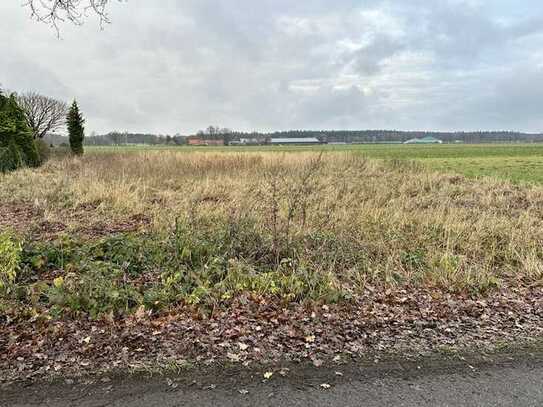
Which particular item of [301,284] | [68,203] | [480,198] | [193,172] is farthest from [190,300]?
[193,172]

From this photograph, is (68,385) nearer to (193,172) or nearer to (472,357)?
(472,357)

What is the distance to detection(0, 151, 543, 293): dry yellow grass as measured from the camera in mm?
→ 5172

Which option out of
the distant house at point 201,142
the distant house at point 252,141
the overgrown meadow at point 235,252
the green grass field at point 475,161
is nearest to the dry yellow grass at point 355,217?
the overgrown meadow at point 235,252

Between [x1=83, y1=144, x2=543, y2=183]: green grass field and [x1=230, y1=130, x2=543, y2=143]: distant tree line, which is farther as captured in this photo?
[x1=230, y1=130, x2=543, y2=143]: distant tree line

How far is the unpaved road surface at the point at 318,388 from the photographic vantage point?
253cm

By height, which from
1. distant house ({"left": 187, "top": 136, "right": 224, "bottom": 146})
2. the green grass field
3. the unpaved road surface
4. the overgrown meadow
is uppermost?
distant house ({"left": 187, "top": 136, "right": 224, "bottom": 146})

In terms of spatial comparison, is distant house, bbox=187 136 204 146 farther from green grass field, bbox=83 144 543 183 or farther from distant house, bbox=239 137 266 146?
green grass field, bbox=83 144 543 183

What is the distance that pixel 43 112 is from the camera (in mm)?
44625

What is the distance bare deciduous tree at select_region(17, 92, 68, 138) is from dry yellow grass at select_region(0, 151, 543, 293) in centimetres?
3533

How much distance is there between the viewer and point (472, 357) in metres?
3.13

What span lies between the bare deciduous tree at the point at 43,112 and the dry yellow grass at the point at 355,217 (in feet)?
116

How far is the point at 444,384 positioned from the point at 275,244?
119 inches

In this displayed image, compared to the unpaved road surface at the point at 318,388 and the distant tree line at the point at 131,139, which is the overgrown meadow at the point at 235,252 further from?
the distant tree line at the point at 131,139

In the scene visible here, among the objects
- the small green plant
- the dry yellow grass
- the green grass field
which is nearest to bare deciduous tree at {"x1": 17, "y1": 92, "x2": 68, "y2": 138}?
the green grass field
